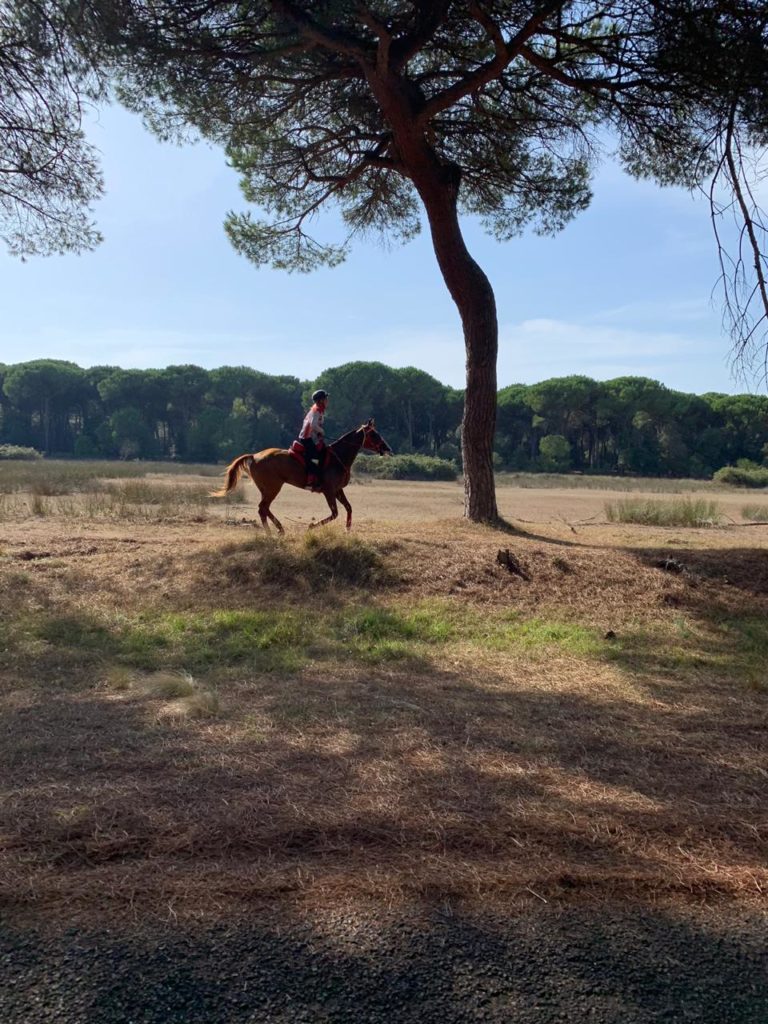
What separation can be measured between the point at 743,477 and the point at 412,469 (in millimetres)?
20768

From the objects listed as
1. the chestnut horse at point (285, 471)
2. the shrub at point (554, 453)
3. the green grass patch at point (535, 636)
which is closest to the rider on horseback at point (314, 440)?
the chestnut horse at point (285, 471)

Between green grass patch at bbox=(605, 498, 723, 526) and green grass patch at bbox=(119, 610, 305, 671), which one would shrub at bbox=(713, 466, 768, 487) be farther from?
green grass patch at bbox=(119, 610, 305, 671)

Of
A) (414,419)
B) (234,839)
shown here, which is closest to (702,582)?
(234,839)

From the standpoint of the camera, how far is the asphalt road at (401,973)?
2598 millimetres

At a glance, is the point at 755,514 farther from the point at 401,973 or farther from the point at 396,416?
the point at 396,416

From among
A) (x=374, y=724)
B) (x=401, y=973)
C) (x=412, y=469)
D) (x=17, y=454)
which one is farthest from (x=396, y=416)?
(x=401, y=973)

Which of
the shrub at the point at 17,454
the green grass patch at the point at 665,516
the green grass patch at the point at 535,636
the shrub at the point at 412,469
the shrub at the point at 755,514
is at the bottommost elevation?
the green grass patch at the point at 535,636

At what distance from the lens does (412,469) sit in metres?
47.2

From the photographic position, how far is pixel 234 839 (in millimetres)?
3654

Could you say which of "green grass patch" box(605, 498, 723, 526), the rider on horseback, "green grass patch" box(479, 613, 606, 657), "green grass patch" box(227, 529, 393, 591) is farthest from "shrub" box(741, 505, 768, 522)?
"green grass patch" box(479, 613, 606, 657)

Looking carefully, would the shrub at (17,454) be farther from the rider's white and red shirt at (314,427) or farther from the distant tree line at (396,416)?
the rider's white and red shirt at (314,427)

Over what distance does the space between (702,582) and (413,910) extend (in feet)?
28.7

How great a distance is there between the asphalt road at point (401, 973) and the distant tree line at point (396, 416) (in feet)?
168

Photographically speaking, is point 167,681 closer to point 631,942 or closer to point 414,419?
point 631,942
